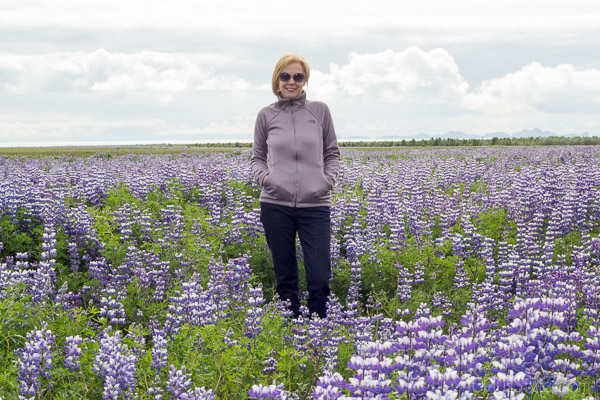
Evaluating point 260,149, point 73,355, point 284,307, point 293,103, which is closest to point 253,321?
point 73,355

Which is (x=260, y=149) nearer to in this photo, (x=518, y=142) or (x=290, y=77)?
(x=290, y=77)

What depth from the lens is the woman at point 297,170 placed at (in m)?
6.00

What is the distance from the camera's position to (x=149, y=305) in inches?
272

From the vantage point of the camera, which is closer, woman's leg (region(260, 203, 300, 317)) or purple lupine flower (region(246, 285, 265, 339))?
purple lupine flower (region(246, 285, 265, 339))

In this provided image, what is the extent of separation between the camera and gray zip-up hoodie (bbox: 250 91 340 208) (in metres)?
5.99

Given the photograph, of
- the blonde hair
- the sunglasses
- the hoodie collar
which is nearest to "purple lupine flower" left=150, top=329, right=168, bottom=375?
the hoodie collar

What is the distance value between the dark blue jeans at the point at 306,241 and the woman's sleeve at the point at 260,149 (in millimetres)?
383

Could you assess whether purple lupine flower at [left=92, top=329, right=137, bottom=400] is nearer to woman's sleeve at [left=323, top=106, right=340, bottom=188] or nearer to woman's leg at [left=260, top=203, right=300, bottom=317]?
woman's leg at [left=260, top=203, right=300, bottom=317]

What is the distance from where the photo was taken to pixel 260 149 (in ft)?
21.1

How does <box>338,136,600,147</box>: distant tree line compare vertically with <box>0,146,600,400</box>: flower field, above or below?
above

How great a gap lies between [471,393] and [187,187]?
1272 centimetres

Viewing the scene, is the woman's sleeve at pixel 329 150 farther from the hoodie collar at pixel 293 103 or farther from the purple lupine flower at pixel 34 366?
the purple lupine flower at pixel 34 366

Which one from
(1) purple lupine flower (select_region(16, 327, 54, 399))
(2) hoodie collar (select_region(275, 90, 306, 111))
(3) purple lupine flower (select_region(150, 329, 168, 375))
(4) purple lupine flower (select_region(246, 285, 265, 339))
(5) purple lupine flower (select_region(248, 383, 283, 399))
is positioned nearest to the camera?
(5) purple lupine flower (select_region(248, 383, 283, 399))

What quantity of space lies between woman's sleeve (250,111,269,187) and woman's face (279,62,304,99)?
1.36 ft
